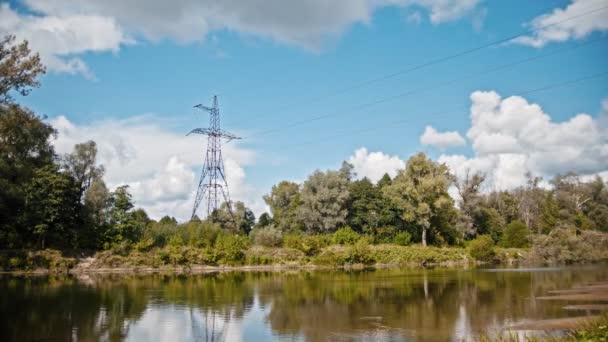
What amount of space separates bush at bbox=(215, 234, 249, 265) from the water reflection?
2234 centimetres

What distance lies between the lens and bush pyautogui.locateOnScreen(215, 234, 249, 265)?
56.5m

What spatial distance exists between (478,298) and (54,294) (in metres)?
25.2

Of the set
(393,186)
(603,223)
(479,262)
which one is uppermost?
(393,186)

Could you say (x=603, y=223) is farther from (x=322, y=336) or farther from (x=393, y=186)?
(x=322, y=336)

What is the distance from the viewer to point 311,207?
219 feet

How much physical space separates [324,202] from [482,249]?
71.3ft

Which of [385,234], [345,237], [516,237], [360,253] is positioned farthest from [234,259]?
[516,237]

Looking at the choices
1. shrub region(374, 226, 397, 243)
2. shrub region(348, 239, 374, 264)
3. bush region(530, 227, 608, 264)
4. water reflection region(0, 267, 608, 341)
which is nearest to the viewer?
water reflection region(0, 267, 608, 341)

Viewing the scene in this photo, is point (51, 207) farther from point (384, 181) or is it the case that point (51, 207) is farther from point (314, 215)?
point (384, 181)

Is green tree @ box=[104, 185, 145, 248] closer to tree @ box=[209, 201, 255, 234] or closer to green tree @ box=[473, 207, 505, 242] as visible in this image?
tree @ box=[209, 201, 255, 234]

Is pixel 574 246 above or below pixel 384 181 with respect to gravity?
below

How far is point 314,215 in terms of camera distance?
65.9 metres

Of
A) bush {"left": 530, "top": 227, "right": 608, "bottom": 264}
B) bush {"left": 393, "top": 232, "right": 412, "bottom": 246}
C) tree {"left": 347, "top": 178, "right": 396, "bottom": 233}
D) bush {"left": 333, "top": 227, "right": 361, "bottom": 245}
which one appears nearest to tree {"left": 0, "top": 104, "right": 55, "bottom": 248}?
bush {"left": 333, "top": 227, "right": 361, "bottom": 245}

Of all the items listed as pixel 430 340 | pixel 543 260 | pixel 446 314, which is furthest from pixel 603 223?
pixel 430 340
